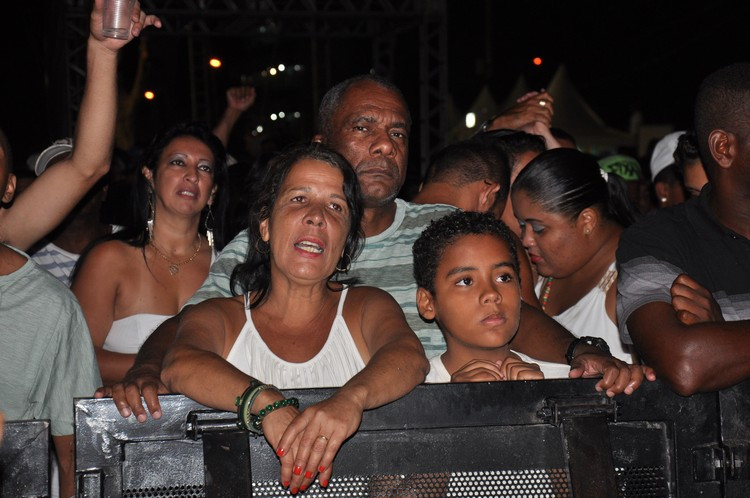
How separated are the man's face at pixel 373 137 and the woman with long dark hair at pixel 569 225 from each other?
66 centimetres

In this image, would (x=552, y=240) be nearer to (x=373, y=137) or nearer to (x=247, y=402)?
(x=373, y=137)

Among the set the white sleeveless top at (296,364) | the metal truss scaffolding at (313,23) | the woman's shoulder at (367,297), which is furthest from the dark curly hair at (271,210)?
the metal truss scaffolding at (313,23)

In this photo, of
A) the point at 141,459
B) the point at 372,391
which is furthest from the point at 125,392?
the point at 372,391

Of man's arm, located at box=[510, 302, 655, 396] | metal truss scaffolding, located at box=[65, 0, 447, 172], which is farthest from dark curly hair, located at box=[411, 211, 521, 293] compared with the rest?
metal truss scaffolding, located at box=[65, 0, 447, 172]

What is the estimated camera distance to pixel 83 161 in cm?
300

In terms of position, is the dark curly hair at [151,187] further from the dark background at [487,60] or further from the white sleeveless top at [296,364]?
the dark background at [487,60]

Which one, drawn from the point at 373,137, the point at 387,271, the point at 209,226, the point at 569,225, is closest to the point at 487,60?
the point at 209,226

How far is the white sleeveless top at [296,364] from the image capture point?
2.63m

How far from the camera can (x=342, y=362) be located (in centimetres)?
270

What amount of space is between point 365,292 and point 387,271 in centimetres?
51

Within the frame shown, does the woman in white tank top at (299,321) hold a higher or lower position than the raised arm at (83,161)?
lower

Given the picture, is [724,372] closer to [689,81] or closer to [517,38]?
[689,81]

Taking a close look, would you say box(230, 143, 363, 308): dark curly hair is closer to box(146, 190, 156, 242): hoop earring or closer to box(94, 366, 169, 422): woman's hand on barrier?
box(94, 366, 169, 422): woman's hand on barrier

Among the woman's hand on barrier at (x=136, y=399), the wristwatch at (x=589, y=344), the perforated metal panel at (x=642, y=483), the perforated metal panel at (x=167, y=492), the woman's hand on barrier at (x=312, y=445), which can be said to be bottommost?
the perforated metal panel at (x=642, y=483)
